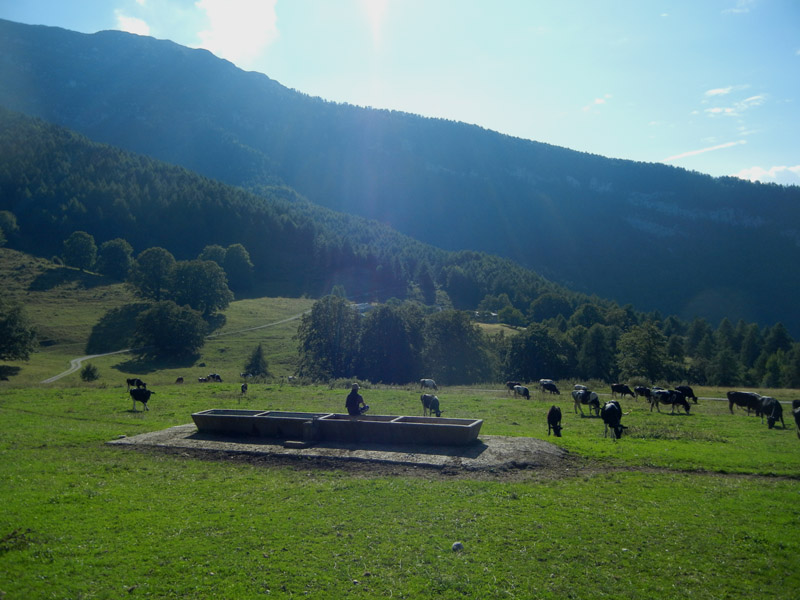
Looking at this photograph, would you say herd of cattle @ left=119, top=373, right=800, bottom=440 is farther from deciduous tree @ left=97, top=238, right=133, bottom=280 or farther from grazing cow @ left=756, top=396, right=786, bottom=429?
deciduous tree @ left=97, top=238, right=133, bottom=280

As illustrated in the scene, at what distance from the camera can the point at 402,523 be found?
11.9 meters

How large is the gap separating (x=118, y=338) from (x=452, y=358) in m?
57.5

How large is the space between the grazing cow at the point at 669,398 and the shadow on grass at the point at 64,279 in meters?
116

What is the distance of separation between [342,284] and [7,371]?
9501cm

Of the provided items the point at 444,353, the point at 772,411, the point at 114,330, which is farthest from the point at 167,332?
the point at 772,411

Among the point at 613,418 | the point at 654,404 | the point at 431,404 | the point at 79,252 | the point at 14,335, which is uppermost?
the point at 79,252

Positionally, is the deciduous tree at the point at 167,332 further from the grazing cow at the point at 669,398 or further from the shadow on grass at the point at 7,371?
the grazing cow at the point at 669,398

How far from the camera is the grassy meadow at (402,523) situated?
9062 millimetres

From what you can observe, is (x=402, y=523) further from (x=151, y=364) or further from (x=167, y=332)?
(x=167, y=332)

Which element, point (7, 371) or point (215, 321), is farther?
point (215, 321)

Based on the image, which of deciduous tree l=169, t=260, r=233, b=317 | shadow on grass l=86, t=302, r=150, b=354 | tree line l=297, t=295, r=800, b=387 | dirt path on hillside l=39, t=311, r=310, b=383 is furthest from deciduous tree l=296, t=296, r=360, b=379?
deciduous tree l=169, t=260, r=233, b=317

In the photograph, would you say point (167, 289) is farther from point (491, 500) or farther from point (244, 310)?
point (491, 500)

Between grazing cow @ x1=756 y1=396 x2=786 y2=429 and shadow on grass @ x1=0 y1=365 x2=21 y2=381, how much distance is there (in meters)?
69.1

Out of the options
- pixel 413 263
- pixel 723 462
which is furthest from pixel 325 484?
pixel 413 263
